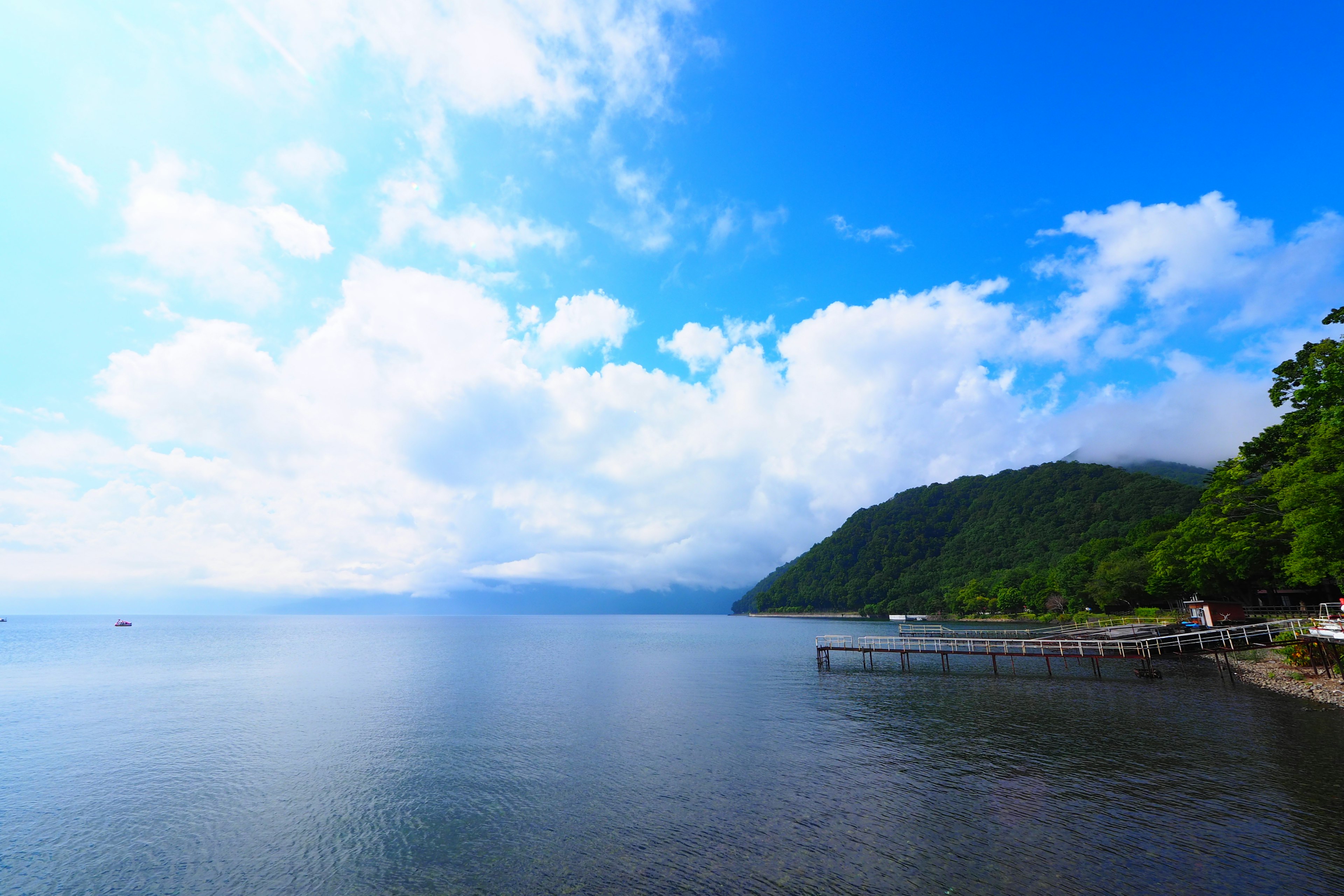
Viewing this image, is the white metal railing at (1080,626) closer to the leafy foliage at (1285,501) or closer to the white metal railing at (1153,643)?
the white metal railing at (1153,643)

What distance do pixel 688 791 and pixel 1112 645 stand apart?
5976 cm

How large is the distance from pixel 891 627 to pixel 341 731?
16634 centimetres

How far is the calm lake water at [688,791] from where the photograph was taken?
62.2 feet

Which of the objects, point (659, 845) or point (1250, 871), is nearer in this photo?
point (1250, 871)

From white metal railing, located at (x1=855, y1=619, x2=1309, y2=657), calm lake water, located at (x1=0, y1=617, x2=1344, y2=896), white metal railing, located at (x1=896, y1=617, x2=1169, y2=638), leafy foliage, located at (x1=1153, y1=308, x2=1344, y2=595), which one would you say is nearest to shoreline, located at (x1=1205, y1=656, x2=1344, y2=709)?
calm lake water, located at (x1=0, y1=617, x2=1344, y2=896)

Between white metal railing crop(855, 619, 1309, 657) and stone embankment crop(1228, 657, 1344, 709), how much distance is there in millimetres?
2372

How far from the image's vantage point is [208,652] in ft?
356

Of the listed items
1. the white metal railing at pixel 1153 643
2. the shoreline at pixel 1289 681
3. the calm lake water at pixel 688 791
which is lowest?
the calm lake water at pixel 688 791

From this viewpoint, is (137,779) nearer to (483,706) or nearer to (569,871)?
(483,706)

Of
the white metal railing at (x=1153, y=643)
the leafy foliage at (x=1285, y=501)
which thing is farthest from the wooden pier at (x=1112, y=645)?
the leafy foliage at (x=1285, y=501)

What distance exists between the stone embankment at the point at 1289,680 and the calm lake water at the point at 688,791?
202cm

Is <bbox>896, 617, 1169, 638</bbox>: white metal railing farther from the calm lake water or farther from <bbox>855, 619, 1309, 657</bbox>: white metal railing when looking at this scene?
the calm lake water

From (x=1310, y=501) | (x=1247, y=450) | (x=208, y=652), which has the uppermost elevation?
(x=1247, y=450)

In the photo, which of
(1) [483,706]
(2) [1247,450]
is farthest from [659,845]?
(2) [1247,450]
